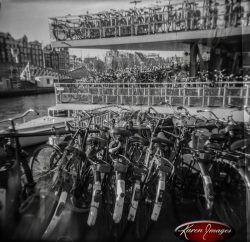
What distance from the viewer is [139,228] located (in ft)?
8.41

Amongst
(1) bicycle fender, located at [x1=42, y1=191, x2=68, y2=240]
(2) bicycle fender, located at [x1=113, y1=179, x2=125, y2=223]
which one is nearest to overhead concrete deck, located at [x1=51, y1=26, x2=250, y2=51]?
A: (2) bicycle fender, located at [x1=113, y1=179, x2=125, y2=223]

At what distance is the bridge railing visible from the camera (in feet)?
21.6

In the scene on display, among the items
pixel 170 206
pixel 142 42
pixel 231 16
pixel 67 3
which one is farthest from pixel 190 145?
pixel 142 42

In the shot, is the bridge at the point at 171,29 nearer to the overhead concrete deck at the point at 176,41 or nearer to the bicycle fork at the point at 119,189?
the overhead concrete deck at the point at 176,41

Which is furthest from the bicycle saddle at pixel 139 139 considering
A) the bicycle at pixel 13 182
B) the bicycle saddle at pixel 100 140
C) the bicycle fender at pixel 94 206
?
the bicycle at pixel 13 182

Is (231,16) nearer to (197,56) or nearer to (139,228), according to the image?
(139,228)

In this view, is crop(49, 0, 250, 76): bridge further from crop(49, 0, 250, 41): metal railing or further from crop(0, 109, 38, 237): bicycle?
crop(0, 109, 38, 237): bicycle

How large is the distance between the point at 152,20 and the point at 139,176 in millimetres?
4281

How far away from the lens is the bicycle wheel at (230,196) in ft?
8.04

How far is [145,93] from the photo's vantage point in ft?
25.0

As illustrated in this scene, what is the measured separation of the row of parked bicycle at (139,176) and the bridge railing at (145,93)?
376 centimetres

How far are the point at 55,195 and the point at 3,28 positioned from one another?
1855mm

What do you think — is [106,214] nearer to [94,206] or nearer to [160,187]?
[94,206]

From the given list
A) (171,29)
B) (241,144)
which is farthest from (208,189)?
(171,29)
